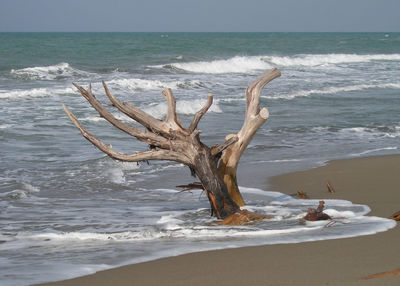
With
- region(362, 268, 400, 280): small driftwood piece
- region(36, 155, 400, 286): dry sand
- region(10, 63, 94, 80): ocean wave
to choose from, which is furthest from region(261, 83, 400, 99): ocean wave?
region(362, 268, 400, 280): small driftwood piece

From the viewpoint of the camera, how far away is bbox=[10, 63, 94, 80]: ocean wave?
26297 millimetres

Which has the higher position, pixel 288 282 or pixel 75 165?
pixel 75 165

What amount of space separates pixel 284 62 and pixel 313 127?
3121cm

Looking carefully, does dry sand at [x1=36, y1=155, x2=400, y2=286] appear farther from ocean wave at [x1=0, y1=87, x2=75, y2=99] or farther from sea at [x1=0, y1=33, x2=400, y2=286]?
ocean wave at [x1=0, y1=87, x2=75, y2=99]

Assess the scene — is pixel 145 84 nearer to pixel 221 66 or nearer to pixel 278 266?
pixel 221 66

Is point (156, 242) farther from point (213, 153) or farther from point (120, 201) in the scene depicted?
point (120, 201)

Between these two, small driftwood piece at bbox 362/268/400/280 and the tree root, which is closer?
small driftwood piece at bbox 362/268/400/280

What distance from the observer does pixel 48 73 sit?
27609 mm

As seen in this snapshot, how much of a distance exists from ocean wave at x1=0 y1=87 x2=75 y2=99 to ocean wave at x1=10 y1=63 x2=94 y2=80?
5.34 meters

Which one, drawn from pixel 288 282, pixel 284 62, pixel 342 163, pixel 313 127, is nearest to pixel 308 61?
pixel 284 62

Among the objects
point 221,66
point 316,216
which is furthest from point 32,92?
point 221,66

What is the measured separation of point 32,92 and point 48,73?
315 inches

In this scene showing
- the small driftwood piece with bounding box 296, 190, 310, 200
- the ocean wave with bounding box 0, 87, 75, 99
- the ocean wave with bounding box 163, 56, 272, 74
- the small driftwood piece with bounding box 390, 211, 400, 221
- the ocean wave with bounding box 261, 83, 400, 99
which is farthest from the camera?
the ocean wave with bounding box 163, 56, 272, 74

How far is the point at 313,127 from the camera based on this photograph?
1358cm
